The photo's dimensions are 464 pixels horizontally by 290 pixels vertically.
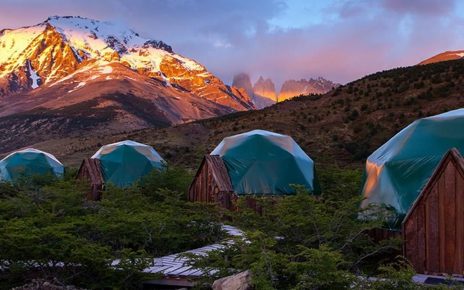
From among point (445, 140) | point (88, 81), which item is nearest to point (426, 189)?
point (445, 140)

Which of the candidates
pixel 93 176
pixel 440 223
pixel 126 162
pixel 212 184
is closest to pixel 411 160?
pixel 440 223

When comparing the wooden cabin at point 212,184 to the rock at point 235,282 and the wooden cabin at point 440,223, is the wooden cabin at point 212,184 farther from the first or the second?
the rock at point 235,282

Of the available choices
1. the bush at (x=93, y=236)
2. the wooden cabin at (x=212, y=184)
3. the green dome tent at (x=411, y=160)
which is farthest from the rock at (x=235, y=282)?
the wooden cabin at (x=212, y=184)

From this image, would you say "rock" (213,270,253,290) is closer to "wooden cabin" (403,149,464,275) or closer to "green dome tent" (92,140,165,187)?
"wooden cabin" (403,149,464,275)

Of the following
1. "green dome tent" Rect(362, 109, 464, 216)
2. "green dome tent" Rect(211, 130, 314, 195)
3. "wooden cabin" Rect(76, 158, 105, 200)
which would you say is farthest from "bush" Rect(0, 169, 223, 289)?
"wooden cabin" Rect(76, 158, 105, 200)

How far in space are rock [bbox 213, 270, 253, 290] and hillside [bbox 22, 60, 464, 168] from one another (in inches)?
1026

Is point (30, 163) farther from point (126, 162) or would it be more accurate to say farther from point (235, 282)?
point (235, 282)

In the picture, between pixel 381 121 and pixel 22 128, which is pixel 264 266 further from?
pixel 22 128

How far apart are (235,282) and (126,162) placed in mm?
19513

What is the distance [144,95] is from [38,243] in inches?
5854

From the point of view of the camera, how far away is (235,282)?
7.47m

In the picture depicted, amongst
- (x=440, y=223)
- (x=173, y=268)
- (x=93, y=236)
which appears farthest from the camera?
(x=93, y=236)

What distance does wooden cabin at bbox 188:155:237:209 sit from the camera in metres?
18.1

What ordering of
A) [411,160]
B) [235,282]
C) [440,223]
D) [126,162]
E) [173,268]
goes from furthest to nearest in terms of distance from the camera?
[126,162] → [411,160] → [173,268] → [440,223] → [235,282]
